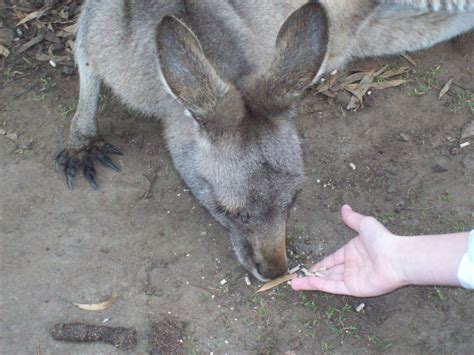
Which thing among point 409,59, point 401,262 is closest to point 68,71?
point 409,59

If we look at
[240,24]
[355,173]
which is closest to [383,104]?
[355,173]

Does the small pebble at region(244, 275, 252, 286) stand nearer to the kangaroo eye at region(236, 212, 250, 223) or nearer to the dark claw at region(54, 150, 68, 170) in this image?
the kangaroo eye at region(236, 212, 250, 223)

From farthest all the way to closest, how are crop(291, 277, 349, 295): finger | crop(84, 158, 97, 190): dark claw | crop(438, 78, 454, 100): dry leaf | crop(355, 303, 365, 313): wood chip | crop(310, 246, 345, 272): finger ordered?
crop(438, 78, 454, 100): dry leaf
crop(84, 158, 97, 190): dark claw
crop(355, 303, 365, 313): wood chip
crop(310, 246, 345, 272): finger
crop(291, 277, 349, 295): finger

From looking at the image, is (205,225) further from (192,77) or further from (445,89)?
(445,89)

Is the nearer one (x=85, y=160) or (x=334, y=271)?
(x=334, y=271)

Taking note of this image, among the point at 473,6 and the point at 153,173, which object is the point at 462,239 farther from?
the point at 473,6

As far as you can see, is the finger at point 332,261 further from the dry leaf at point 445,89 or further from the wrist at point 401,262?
the dry leaf at point 445,89

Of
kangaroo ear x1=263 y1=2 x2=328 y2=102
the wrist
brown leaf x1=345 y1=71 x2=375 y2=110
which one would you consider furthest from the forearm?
brown leaf x1=345 y1=71 x2=375 y2=110

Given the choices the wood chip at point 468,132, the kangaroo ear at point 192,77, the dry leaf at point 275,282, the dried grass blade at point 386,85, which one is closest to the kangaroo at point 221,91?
the kangaroo ear at point 192,77
